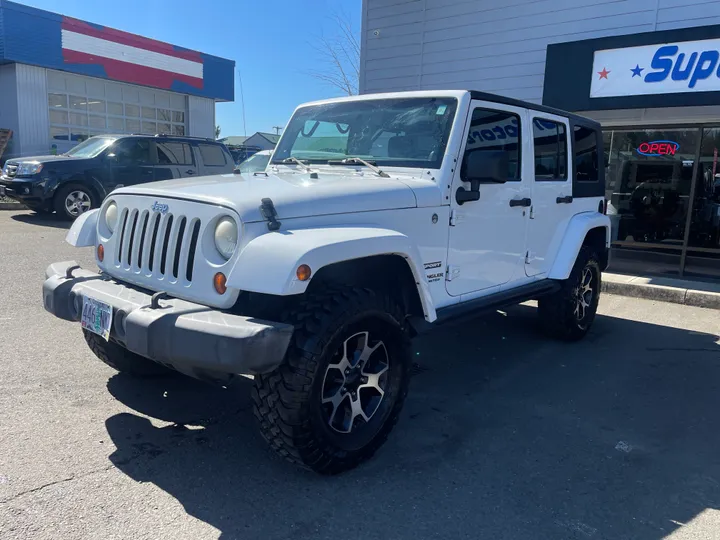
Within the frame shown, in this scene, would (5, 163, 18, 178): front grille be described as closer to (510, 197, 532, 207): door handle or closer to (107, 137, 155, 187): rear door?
(107, 137, 155, 187): rear door

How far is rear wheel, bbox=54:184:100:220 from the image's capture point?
11.0 m

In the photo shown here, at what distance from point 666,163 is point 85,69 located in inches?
731

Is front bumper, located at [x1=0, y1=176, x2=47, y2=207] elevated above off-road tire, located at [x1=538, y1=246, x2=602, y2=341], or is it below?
above

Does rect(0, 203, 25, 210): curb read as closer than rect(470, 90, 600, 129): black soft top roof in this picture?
No

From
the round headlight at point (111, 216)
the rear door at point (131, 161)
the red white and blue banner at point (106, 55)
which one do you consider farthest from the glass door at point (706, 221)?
the red white and blue banner at point (106, 55)

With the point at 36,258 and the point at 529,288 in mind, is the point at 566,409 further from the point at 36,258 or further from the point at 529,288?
the point at 36,258

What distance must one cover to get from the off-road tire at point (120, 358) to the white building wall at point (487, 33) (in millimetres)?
7798

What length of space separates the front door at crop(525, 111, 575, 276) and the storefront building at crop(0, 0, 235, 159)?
18.0 meters

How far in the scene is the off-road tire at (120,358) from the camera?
3686 millimetres

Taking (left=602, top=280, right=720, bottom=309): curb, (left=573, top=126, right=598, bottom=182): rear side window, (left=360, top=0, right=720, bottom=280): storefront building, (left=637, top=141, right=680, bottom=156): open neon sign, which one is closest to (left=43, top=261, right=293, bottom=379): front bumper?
(left=573, top=126, right=598, bottom=182): rear side window

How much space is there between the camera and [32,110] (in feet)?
61.2

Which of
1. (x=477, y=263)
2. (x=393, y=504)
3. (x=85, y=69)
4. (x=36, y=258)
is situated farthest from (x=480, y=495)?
(x=85, y=69)

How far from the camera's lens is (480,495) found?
2.83 meters

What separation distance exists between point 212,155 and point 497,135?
9.14 meters
